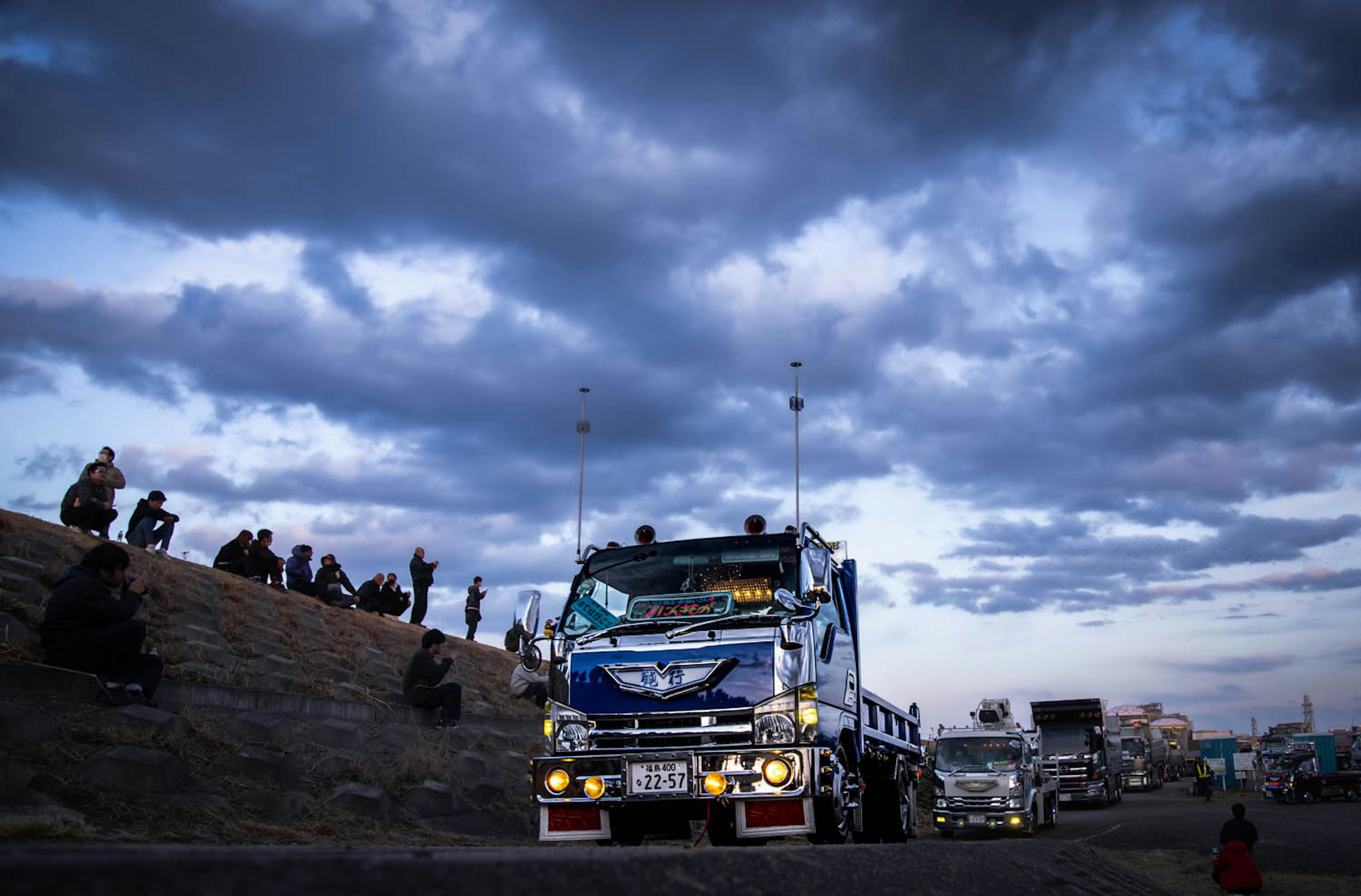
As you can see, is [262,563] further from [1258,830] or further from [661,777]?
[1258,830]

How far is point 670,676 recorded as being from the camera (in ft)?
27.3

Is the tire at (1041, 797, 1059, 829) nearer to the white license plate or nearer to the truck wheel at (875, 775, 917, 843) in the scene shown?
the truck wheel at (875, 775, 917, 843)

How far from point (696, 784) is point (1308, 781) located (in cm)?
3991

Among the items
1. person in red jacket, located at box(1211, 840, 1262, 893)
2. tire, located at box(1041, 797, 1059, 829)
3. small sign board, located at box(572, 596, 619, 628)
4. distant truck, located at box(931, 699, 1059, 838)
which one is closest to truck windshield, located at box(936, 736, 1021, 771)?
distant truck, located at box(931, 699, 1059, 838)

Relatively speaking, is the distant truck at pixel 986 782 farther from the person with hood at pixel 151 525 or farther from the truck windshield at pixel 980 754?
the person with hood at pixel 151 525

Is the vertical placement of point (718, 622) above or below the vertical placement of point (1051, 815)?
above

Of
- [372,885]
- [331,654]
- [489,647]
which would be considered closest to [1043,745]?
[489,647]

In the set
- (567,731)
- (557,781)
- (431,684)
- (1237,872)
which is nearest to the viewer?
(557,781)

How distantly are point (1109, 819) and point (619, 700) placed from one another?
1062 inches

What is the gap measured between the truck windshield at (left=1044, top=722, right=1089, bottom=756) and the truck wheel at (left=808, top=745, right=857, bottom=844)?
3272 cm

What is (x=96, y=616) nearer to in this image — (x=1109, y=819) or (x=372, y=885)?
(x=372, y=885)

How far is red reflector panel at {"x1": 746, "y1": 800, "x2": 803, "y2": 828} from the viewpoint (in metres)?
7.99

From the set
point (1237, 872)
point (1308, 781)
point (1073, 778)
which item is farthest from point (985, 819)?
point (1308, 781)

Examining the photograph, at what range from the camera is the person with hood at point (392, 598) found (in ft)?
81.8
